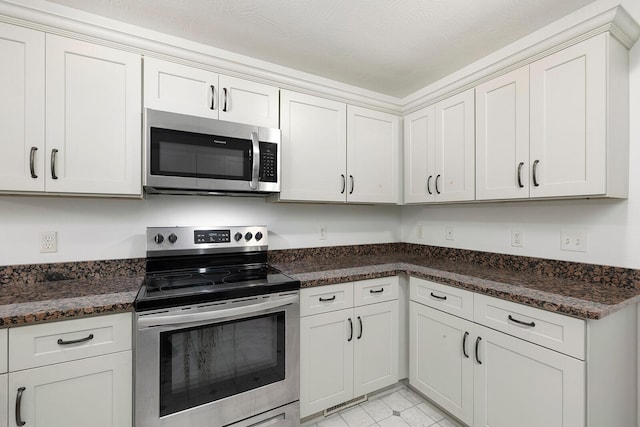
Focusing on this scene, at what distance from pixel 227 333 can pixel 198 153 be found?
1.01m

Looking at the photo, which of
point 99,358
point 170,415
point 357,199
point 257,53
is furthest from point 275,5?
point 170,415

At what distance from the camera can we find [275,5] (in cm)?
150

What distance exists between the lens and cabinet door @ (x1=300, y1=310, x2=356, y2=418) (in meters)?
1.73

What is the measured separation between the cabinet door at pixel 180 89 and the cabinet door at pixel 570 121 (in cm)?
185

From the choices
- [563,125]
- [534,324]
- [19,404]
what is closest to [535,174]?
[563,125]

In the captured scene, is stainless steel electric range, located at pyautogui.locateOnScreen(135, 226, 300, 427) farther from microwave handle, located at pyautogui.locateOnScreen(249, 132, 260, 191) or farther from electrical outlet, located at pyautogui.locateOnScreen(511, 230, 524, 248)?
electrical outlet, located at pyautogui.locateOnScreen(511, 230, 524, 248)

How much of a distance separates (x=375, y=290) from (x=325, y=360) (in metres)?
0.54

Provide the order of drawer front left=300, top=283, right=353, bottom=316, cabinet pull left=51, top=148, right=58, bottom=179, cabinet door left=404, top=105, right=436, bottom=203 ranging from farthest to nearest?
cabinet door left=404, top=105, right=436, bottom=203 → drawer front left=300, top=283, right=353, bottom=316 → cabinet pull left=51, top=148, right=58, bottom=179

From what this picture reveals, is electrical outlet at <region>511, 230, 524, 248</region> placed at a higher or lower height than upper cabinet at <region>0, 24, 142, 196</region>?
lower

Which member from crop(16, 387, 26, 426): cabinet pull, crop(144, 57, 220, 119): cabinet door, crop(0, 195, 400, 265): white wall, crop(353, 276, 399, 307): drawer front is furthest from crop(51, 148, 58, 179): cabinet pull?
crop(353, 276, 399, 307): drawer front

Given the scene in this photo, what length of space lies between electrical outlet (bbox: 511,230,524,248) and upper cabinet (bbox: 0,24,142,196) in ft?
7.76

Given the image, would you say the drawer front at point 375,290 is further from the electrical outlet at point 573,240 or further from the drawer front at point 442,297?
the electrical outlet at point 573,240

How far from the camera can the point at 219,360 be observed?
58.7 inches

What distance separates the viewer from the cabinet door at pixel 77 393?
1167mm
